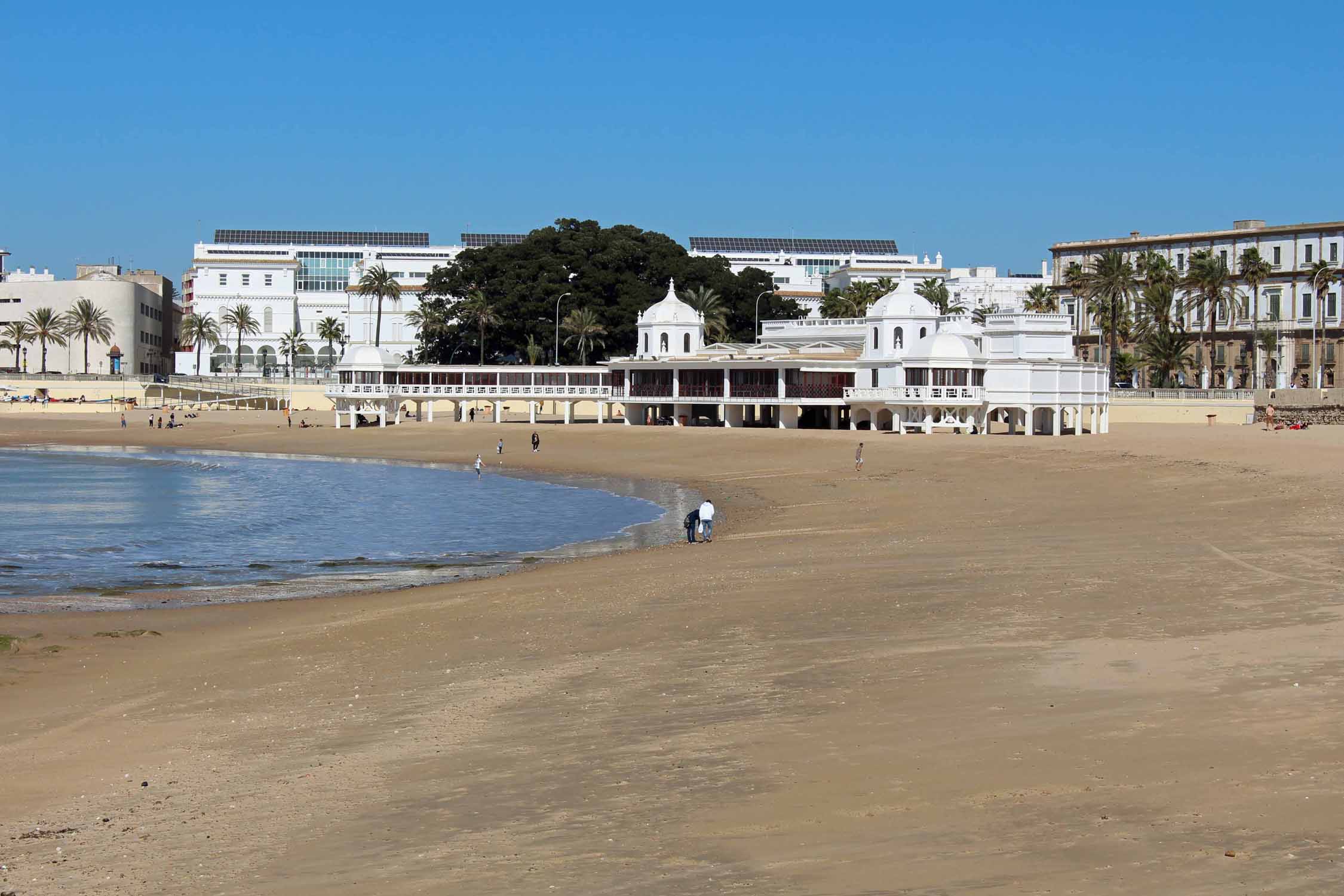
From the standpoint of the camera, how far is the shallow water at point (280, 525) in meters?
28.2

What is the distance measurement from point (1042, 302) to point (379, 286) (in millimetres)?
56508

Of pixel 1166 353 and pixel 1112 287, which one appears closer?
pixel 1112 287

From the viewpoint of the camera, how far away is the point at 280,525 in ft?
128

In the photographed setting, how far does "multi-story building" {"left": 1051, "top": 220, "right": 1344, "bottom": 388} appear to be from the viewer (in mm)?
100562

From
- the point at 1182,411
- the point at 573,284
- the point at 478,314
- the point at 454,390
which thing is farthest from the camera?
the point at 573,284

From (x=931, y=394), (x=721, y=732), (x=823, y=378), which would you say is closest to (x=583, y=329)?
(x=823, y=378)

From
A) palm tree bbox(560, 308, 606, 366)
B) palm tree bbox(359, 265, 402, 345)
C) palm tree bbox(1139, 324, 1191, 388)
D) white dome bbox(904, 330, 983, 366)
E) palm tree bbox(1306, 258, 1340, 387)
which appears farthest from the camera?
palm tree bbox(359, 265, 402, 345)

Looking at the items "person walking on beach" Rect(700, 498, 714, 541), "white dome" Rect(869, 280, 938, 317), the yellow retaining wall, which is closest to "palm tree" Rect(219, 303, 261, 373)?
"white dome" Rect(869, 280, 938, 317)

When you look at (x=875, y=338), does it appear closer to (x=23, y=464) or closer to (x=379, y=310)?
(x=23, y=464)

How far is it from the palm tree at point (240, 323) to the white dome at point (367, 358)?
4364 centimetres

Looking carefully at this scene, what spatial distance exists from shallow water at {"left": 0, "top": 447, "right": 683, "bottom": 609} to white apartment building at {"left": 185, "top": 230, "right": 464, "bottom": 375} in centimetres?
6833

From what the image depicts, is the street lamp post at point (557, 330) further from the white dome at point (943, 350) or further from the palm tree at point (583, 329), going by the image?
the white dome at point (943, 350)

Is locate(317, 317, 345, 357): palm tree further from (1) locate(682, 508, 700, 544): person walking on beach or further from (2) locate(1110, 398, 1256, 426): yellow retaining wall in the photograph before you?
(1) locate(682, 508, 700, 544): person walking on beach

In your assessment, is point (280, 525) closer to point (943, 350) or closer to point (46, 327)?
point (943, 350)
